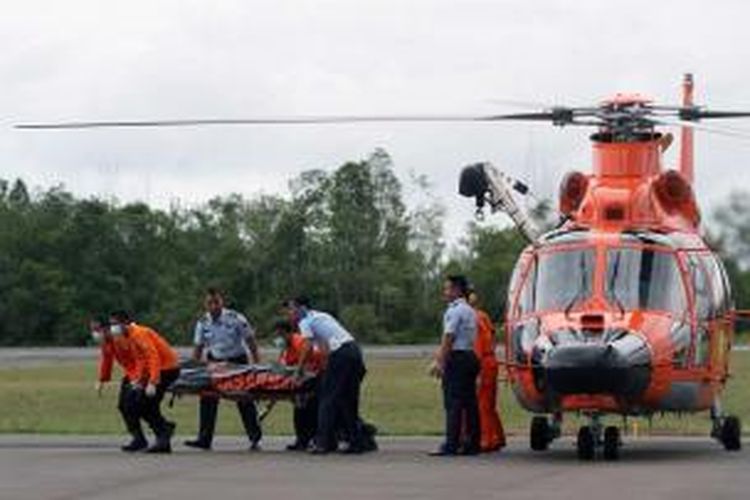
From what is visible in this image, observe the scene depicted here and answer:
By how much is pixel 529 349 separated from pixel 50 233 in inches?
3434

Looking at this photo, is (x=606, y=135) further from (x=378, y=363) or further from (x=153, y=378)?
(x=378, y=363)

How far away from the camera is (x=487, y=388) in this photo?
930 inches

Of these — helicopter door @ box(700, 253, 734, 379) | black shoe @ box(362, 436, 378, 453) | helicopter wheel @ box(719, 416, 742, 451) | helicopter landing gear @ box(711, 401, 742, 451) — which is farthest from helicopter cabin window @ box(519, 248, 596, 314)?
helicopter wheel @ box(719, 416, 742, 451)

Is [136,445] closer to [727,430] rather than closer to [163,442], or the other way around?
[163,442]

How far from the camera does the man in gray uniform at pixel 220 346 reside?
2397 centimetres

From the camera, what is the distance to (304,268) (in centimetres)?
10681

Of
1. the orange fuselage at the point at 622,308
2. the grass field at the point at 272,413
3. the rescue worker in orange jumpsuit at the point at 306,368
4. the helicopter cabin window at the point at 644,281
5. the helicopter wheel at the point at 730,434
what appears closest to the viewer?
the orange fuselage at the point at 622,308

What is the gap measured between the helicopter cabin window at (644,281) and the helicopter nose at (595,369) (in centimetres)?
96

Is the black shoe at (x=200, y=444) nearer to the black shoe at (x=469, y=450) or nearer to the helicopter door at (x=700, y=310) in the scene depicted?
the black shoe at (x=469, y=450)

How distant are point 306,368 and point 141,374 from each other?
1.85m

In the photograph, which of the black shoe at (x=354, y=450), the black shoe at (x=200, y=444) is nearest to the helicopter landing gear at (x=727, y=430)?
the black shoe at (x=354, y=450)

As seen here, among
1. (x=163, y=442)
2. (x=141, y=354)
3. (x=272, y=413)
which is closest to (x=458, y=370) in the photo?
(x=163, y=442)

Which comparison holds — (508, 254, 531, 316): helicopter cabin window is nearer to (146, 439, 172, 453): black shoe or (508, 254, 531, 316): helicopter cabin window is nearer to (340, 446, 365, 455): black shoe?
(340, 446, 365, 455): black shoe

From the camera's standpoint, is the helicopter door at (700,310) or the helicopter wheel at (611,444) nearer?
the helicopter wheel at (611,444)
